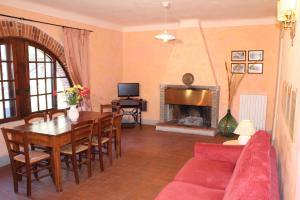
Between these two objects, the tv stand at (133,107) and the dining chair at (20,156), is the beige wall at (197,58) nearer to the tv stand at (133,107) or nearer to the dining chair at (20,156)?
the tv stand at (133,107)

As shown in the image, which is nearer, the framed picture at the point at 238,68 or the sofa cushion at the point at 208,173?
the sofa cushion at the point at 208,173

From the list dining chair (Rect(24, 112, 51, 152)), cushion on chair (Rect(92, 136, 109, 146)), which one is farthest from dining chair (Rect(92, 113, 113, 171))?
dining chair (Rect(24, 112, 51, 152))

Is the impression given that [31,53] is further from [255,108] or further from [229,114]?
[255,108]

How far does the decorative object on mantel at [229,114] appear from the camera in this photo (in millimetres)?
5918

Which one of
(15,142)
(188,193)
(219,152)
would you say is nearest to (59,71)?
(15,142)

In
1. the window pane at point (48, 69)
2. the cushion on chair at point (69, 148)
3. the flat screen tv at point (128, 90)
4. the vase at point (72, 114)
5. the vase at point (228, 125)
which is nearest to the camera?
the cushion on chair at point (69, 148)

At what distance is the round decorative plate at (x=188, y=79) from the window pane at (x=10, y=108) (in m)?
3.74

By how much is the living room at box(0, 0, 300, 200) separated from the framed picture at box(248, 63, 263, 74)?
0.03m

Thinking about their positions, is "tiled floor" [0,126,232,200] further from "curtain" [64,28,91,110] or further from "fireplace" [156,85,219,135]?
"curtain" [64,28,91,110]

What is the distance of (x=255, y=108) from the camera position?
231 inches

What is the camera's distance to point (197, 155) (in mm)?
3201

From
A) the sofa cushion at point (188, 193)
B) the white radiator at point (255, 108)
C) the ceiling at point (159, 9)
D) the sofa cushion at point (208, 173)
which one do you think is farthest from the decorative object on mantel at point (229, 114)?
the sofa cushion at point (188, 193)

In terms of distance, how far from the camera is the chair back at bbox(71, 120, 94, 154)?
335 centimetres

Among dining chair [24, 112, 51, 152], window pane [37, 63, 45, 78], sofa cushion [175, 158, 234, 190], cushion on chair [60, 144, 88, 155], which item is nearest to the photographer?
sofa cushion [175, 158, 234, 190]
